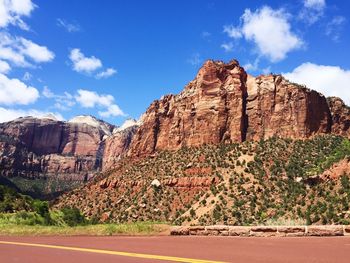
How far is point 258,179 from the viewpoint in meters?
61.7

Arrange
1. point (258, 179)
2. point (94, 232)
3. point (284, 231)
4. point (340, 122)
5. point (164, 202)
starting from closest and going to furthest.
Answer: point (284, 231)
point (94, 232)
point (258, 179)
point (164, 202)
point (340, 122)

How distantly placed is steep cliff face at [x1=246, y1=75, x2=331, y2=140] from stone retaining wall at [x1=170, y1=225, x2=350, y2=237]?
223ft

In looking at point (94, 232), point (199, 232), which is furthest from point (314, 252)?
point (94, 232)

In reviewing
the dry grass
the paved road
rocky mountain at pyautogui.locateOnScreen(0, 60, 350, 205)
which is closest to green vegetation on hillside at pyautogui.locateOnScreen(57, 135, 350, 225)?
rocky mountain at pyautogui.locateOnScreen(0, 60, 350, 205)

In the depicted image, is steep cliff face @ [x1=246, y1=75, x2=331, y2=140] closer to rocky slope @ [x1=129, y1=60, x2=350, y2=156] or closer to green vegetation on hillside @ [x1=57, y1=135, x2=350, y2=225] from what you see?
rocky slope @ [x1=129, y1=60, x2=350, y2=156]

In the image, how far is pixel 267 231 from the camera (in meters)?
13.4

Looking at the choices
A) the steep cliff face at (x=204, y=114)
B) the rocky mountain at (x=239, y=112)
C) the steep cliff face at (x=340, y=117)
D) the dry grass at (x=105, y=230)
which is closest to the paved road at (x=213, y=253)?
the dry grass at (x=105, y=230)

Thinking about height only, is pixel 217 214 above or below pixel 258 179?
below

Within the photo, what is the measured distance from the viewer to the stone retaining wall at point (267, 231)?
12.5 metres

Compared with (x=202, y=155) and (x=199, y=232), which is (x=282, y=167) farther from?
(x=199, y=232)

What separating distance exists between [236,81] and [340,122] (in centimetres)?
2450

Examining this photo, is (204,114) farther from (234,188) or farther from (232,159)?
(234,188)

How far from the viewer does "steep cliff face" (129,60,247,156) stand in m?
88.6

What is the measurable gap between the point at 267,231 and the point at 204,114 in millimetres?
79045
